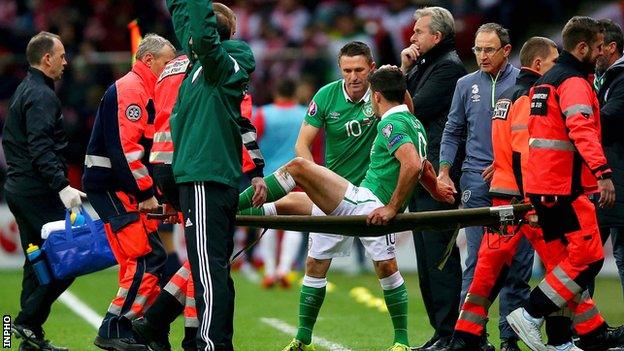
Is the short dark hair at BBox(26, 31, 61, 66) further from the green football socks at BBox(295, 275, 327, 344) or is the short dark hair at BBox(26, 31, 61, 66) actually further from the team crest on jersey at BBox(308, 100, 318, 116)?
the green football socks at BBox(295, 275, 327, 344)

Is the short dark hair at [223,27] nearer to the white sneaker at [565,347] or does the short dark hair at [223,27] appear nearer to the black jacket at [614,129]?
the white sneaker at [565,347]

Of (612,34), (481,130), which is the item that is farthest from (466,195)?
(612,34)

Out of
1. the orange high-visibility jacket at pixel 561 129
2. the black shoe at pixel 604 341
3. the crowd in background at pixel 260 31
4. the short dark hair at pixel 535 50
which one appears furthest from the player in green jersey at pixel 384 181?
the crowd in background at pixel 260 31

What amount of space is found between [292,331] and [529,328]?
3.18m

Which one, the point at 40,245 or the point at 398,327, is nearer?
the point at 398,327

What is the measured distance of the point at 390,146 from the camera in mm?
8570

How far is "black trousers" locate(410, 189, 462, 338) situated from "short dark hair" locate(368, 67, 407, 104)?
48.6 inches

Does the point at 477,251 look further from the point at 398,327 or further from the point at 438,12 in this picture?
the point at 438,12

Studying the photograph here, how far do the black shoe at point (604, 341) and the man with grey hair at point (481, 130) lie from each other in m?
0.71

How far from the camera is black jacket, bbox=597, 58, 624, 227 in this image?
9.76 metres

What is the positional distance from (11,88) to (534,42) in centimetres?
1186

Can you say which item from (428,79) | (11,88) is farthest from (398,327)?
(11,88)

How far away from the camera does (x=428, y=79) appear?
999 centimetres

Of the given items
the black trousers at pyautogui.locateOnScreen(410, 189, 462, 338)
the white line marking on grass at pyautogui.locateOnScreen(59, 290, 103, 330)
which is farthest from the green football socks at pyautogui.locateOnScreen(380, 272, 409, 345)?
the white line marking on grass at pyautogui.locateOnScreen(59, 290, 103, 330)
